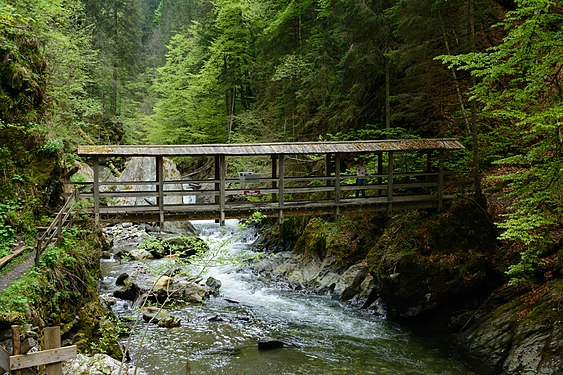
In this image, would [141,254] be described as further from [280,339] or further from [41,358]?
[41,358]

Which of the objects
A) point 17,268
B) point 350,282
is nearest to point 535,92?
point 350,282

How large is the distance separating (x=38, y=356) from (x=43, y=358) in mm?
70

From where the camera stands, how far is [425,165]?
15805mm

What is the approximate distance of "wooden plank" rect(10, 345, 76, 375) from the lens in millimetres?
5204

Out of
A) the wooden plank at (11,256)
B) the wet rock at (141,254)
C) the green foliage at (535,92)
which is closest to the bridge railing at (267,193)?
the wooden plank at (11,256)

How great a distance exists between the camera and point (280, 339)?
11.8 m

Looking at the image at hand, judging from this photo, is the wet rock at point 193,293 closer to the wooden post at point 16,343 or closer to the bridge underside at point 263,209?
the bridge underside at point 263,209

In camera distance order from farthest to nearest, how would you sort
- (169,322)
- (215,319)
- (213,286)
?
(213,286)
(215,319)
(169,322)

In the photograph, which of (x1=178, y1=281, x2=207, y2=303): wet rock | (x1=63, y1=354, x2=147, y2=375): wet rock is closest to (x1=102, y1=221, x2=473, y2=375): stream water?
(x1=178, y1=281, x2=207, y2=303): wet rock

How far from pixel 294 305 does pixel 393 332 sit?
3.54 meters

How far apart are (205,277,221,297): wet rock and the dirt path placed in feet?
23.2

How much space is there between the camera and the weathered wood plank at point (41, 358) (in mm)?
5203

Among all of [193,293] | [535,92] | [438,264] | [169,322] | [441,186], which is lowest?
[169,322]

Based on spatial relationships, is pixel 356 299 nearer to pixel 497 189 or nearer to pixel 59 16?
pixel 497 189
